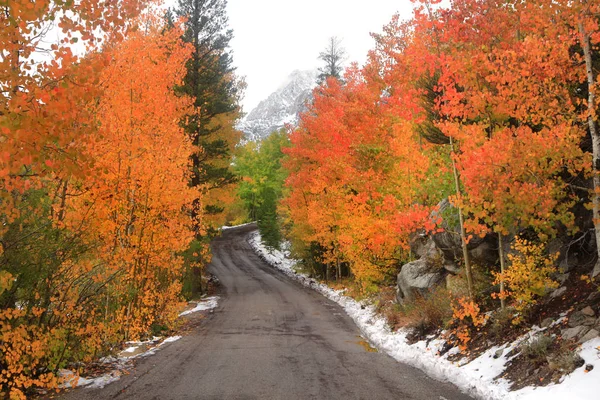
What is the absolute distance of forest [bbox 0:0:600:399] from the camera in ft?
14.7

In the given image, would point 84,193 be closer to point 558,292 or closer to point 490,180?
point 490,180

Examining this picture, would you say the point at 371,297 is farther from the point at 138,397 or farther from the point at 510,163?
the point at 138,397

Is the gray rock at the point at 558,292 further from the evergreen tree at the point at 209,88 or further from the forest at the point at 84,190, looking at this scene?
the evergreen tree at the point at 209,88

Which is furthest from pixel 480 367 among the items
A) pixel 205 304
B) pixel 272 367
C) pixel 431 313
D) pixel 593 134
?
pixel 205 304

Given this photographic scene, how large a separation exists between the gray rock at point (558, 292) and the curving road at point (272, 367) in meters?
2.75

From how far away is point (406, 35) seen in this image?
1998 cm

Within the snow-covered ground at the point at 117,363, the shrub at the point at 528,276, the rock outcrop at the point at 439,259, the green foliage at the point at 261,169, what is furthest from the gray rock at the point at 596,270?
the green foliage at the point at 261,169

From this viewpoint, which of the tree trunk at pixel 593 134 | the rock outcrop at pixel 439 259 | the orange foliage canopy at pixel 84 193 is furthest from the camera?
the rock outcrop at pixel 439 259

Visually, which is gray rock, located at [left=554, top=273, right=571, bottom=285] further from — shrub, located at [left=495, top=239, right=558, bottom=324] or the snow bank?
the snow bank

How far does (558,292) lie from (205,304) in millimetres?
14947

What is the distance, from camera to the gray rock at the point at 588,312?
21.5ft

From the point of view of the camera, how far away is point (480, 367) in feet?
24.2

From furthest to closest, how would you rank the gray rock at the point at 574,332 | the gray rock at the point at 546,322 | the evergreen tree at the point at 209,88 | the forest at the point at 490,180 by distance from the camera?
the evergreen tree at the point at 209,88, the gray rock at the point at 546,322, the forest at the point at 490,180, the gray rock at the point at 574,332

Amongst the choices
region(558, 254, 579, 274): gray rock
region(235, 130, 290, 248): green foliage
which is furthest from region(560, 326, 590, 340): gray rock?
region(235, 130, 290, 248): green foliage
